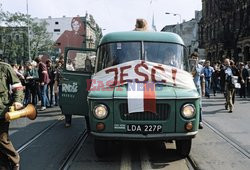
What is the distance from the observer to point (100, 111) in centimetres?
576

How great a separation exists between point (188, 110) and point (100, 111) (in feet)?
4.57

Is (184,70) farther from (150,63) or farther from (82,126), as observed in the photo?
(82,126)

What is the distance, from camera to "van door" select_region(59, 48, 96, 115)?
7.85m

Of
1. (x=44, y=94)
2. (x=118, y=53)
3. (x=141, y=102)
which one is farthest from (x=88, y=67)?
(x=44, y=94)

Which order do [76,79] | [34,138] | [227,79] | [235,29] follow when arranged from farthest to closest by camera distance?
[235,29], [227,79], [34,138], [76,79]

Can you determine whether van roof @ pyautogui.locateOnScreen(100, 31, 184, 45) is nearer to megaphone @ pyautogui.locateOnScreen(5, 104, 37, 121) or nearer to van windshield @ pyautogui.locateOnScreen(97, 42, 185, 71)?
van windshield @ pyautogui.locateOnScreen(97, 42, 185, 71)

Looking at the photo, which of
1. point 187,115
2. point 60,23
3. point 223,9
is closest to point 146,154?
point 187,115

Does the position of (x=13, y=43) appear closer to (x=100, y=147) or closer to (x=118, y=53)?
(x=118, y=53)

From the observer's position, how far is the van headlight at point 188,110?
5734mm

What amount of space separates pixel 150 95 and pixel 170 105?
35 centimetres

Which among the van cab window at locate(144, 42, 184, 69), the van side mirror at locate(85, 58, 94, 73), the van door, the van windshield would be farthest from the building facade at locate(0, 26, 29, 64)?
the van cab window at locate(144, 42, 184, 69)

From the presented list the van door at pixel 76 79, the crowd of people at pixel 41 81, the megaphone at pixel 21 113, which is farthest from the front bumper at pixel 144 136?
the crowd of people at pixel 41 81

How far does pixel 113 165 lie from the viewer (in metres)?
5.93

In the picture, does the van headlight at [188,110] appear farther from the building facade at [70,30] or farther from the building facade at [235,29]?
the building facade at [70,30]
